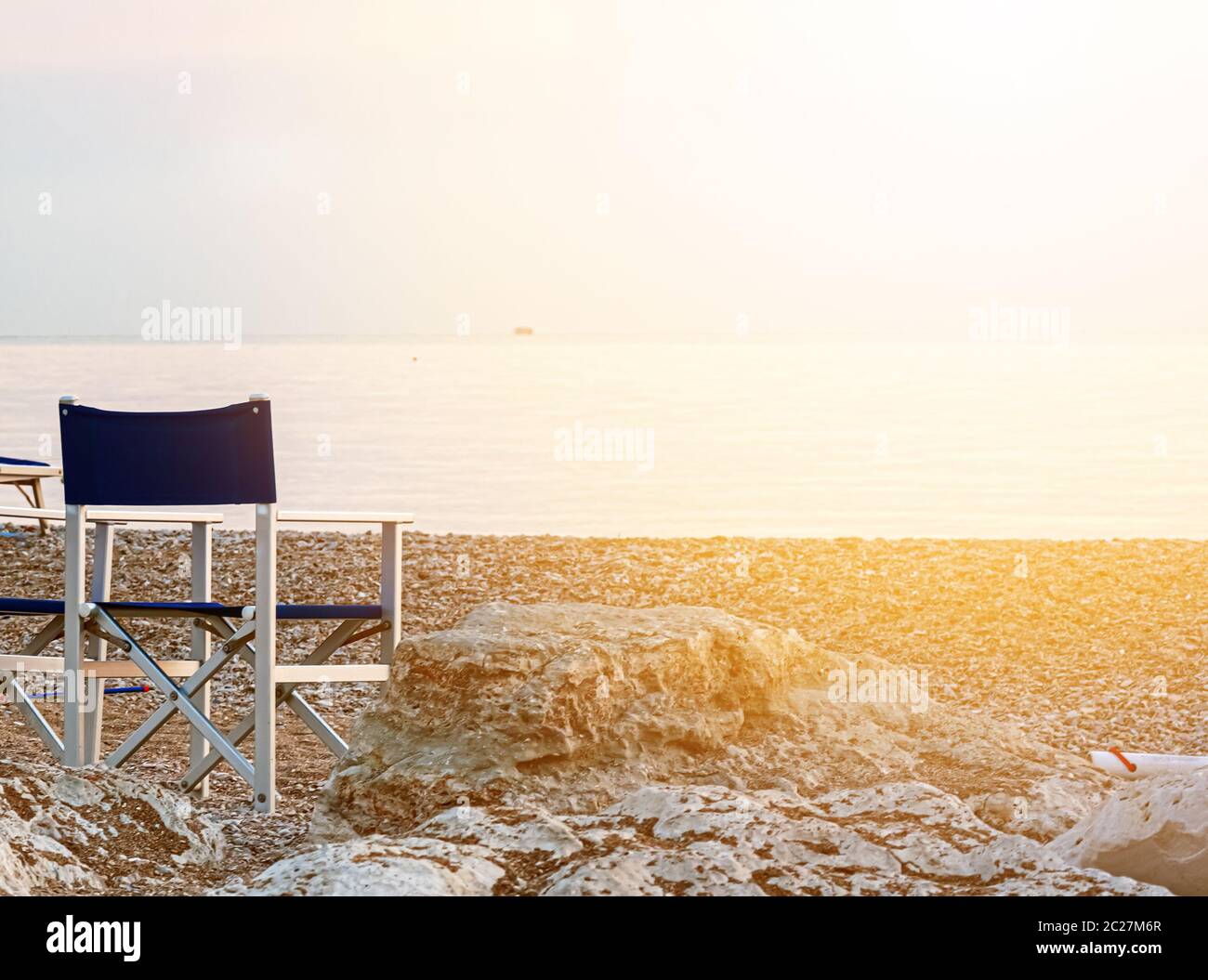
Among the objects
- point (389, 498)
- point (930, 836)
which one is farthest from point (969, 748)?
point (389, 498)

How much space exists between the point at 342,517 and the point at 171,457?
28.8 inches

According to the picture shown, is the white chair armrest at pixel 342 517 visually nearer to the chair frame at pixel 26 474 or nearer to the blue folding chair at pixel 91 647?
the blue folding chair at pixel 91 647

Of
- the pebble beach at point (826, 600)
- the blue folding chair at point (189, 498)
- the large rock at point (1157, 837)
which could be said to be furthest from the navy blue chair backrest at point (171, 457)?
the large rock at point (1157, 837)

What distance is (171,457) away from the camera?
469 cm

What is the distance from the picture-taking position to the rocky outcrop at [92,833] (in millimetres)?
3688

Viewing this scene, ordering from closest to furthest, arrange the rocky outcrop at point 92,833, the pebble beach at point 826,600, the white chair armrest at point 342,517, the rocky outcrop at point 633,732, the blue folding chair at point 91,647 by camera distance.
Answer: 1. the rocky outcrop at point 92,833
2. the rocky outcrop at point 633,732
3. the blue folding chair at point 91,647
4. the white chair armrest at point 342,517
5. the pebble beach at point 826,600

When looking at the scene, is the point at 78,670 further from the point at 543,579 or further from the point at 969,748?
the point at 543,579

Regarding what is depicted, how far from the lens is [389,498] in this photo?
1462 cm

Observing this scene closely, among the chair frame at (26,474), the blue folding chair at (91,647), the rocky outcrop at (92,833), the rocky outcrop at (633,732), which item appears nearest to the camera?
the rocky outcrop at (92,833)

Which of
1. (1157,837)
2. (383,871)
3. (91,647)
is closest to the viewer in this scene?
(383,871)

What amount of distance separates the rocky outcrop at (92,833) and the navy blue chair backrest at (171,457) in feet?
2.95

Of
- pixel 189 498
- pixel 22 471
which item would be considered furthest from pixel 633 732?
pixel 22 471

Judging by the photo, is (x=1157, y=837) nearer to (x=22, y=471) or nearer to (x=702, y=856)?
(x=702, y=856)
